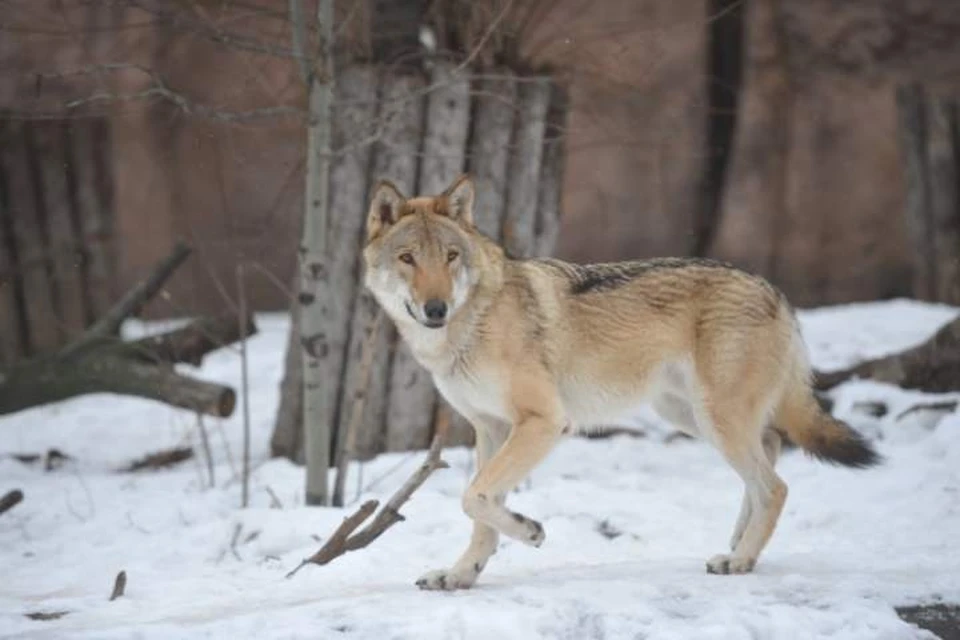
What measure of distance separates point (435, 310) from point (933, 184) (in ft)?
27.1

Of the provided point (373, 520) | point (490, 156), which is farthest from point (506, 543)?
point (490, 156)

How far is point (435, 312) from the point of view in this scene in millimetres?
5590

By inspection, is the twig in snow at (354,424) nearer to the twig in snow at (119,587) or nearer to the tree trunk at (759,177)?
the twig in snow at (119,587)

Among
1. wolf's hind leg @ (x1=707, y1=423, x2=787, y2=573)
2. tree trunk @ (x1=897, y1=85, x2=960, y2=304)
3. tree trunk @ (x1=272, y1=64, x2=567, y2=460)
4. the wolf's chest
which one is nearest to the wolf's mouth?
the wolf's chest

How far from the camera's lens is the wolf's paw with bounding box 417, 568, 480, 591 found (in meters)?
5.50

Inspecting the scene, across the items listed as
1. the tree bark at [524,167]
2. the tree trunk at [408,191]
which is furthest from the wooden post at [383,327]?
the tree bark at [524,167]

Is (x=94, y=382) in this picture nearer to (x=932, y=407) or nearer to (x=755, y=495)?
(x=755, y=495)

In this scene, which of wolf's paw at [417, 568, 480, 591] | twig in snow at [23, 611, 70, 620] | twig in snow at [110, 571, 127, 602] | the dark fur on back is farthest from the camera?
the dark fur on back

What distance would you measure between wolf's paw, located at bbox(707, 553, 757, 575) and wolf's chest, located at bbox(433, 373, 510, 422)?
1081 mm

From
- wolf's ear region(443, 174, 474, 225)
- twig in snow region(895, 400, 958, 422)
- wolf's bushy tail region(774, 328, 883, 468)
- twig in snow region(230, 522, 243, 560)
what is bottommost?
twig in snow region(230, 522, 243, 560)

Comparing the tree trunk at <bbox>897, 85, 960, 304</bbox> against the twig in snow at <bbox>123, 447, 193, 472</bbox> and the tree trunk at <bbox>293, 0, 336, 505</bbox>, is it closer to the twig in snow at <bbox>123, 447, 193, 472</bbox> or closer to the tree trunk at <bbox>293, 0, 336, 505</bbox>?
the tree trunk at <bbox>293, 0, 336, 505</bbox>

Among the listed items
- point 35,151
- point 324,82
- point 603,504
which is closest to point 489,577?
point 603,504

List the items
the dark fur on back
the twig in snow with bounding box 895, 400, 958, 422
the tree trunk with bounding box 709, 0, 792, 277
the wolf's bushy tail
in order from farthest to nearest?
the tree trunk with bounding box 709, 0, 792, 277
the twig in snow with bounding box 895, 400, 958, 422
the dark fur on back
the wolf's bushy tail

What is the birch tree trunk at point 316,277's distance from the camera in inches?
281
